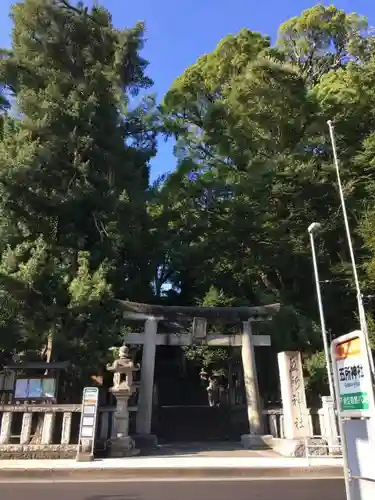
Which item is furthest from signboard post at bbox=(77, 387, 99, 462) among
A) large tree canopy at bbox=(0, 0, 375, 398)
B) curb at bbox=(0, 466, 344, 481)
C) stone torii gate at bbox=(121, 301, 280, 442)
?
stone torii gate at bbox=(121, 301, 280, 442)

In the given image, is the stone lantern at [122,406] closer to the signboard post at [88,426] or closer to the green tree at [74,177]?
the green tree at [74,177]

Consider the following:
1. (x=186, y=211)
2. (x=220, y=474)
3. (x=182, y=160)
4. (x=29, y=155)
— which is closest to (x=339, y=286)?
(x=186, y=211)

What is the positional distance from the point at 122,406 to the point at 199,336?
410 cm

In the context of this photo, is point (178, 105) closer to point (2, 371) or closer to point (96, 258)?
point (96, 258)

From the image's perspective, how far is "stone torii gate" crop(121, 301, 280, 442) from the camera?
14.8 metres

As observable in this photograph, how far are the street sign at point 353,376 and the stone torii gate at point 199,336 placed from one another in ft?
35.5

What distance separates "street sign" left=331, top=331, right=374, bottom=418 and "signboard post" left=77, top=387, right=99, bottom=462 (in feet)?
26.8

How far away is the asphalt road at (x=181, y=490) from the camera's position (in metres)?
6.80

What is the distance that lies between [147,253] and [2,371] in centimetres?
727

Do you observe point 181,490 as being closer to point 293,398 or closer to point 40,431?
→ point 40,431

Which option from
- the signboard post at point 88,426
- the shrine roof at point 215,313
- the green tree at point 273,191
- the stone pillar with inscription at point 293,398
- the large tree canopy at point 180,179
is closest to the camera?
the signboard post at point 88,426

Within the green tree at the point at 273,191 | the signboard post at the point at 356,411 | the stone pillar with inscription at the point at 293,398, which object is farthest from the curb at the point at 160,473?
the green tree at the point at 273,191

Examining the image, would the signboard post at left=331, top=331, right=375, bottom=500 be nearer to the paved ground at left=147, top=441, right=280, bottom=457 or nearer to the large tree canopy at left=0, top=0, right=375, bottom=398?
the paved ground at left=147, top=441, right=280, bottom=457

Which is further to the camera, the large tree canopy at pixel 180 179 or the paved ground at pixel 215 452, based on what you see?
the large tree canopy at pixel 180 179
